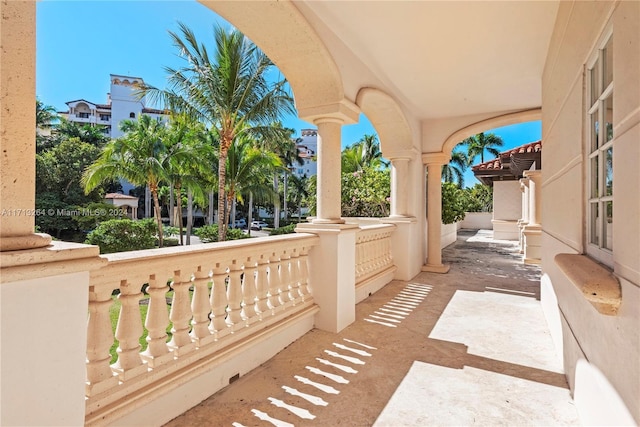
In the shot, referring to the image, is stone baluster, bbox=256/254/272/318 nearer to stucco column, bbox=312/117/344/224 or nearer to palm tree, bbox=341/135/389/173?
stucco column, bbox=312/117/344/224

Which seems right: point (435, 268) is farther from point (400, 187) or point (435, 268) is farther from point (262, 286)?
point (262, 286)

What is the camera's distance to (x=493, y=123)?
7.37 metres

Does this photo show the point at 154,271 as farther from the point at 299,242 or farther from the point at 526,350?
the point at 526,350

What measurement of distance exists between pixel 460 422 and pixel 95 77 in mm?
59283

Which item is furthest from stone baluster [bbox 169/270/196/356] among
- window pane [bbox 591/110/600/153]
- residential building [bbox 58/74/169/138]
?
residential building [bbox 58/74/169/138]

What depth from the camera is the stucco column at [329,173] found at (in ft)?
13.7

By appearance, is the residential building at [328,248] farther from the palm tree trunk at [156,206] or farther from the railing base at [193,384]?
the palm tree trunk at [156,206]

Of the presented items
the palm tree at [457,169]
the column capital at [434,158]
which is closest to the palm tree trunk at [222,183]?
the column capital at [434,158]

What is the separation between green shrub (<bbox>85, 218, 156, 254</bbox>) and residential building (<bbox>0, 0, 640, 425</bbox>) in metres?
11.1

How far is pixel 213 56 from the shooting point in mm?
9461

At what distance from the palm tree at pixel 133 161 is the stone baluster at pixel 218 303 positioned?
12.7 m

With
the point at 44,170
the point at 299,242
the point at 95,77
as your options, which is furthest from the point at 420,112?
the point at 95,77

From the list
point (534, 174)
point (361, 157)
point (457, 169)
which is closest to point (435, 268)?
point (534, 174)

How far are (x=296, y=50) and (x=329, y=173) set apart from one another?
1514mm
